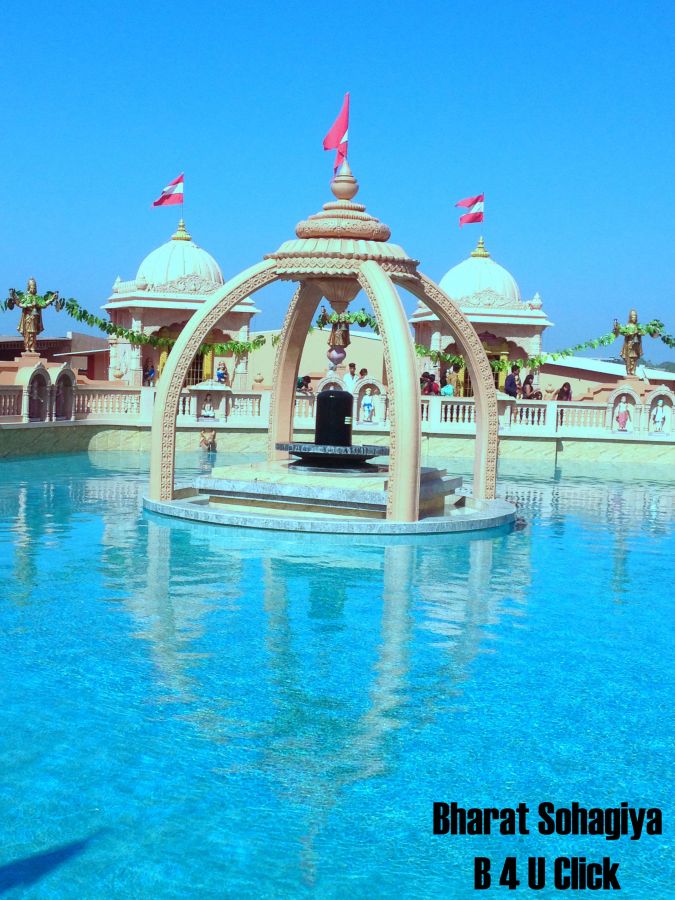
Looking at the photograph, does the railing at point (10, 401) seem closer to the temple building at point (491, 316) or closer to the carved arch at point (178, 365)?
the carved arch at point (178, 365)

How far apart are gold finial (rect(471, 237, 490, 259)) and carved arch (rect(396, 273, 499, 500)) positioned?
2892 cm

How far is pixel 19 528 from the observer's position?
12.6 m

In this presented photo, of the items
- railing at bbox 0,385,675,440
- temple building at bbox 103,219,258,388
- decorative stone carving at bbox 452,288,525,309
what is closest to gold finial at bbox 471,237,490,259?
decorative stone carving at bbox 452,288,525,309

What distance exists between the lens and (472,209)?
1489 inches

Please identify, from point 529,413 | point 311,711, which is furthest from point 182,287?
point 311,711

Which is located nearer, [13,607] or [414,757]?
[414,757]

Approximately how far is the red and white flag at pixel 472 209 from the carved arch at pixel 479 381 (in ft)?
77.8

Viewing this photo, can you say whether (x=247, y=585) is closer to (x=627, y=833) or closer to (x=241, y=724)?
(x=241, y=724)

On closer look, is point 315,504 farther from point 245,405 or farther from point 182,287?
point 182,287

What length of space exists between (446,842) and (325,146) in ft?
38.7

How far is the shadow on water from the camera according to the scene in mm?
4422

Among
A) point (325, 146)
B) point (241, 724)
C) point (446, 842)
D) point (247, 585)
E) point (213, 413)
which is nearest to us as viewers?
point (446, 842)

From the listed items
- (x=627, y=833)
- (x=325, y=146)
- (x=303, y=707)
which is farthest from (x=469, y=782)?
(x=325, y=146)

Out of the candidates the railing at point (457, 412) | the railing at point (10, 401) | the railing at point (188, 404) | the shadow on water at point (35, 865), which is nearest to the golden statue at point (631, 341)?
the railing at point (457, 412)
